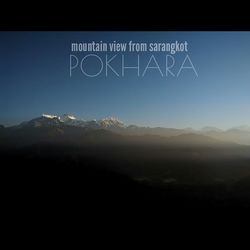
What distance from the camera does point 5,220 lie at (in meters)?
2.74

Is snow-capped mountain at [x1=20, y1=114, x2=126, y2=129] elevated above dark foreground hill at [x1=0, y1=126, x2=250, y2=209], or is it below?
above

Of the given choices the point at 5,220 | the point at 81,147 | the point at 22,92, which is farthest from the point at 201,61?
the point at 5,220

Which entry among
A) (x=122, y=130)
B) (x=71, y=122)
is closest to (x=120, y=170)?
(x=122, y=130)

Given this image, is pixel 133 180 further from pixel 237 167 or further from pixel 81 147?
pixel 237 167

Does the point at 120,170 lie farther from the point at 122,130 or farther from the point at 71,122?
the point at 71,122

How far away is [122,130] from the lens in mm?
2770

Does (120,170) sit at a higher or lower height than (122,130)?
lower

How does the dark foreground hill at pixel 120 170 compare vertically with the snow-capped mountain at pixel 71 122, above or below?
below

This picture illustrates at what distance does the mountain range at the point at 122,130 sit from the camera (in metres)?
2.77

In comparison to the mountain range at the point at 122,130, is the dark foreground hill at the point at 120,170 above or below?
below

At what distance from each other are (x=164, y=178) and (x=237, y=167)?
0.39 m

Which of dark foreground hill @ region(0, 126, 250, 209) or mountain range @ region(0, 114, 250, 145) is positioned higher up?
mountain range @ region(0, 114, 250, 145)

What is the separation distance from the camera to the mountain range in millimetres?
2766
